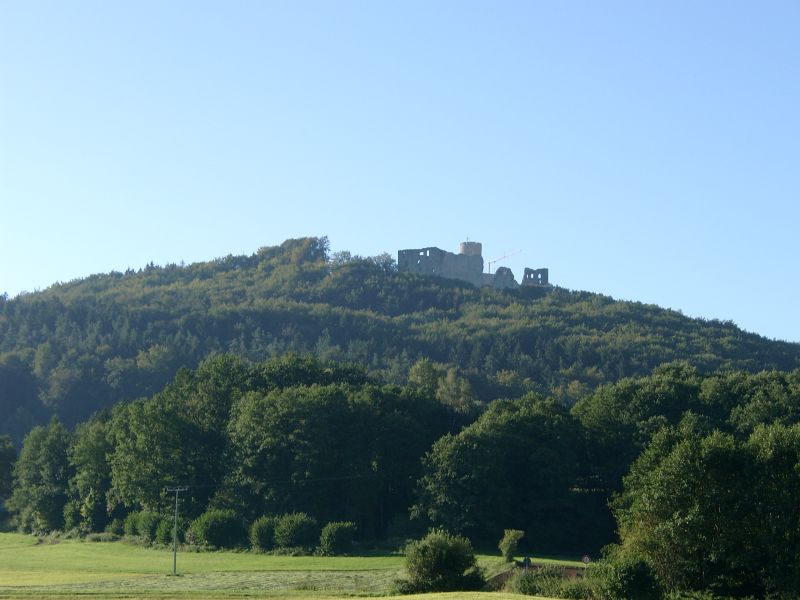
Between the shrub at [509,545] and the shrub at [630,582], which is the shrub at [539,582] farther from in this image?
the shrub at [509,545]

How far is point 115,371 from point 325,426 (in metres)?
90.9

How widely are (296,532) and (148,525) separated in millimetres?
14660

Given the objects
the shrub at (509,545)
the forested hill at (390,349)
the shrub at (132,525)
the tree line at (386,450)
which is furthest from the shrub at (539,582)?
the forested hill at (390,349)

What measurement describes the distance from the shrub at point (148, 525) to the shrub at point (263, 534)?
1040 cm

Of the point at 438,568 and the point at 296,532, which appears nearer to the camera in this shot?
the point at 438,568


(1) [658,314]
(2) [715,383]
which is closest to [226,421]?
(2) [715,383]

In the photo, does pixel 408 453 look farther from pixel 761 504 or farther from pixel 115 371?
pixel 115 371

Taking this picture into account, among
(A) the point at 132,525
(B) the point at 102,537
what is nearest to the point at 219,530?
(A) the point at 132,525

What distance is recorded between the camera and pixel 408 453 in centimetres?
8850

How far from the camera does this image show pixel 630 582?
4550 centimetres

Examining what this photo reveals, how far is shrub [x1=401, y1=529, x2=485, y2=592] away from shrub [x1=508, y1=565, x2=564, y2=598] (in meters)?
1.80

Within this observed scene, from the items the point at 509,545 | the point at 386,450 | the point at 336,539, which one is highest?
the point at 386,450

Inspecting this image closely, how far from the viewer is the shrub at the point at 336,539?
75875mm

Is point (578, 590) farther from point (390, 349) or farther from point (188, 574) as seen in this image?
point (390, 349)
